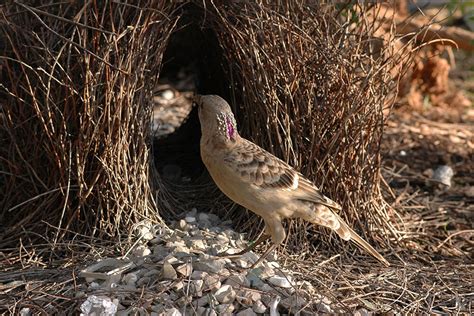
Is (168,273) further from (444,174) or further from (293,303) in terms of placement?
(444,174)

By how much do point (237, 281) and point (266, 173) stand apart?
557 millimetres

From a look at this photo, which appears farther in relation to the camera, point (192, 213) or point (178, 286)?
point (192, 213)

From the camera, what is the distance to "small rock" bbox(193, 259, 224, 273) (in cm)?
397

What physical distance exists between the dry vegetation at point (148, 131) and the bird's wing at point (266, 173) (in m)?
0.40

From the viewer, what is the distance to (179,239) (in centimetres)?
443

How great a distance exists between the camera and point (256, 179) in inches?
159

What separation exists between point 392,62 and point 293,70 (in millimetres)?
601

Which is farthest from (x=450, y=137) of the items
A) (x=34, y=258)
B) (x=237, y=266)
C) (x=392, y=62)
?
(x=34, y=258)

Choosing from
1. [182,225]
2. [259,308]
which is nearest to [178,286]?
[259,308]

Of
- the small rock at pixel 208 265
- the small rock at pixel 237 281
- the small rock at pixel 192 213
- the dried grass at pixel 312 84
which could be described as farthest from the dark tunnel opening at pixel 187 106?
the small rock at pixel 237 281

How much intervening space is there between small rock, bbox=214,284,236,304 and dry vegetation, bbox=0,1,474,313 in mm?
499

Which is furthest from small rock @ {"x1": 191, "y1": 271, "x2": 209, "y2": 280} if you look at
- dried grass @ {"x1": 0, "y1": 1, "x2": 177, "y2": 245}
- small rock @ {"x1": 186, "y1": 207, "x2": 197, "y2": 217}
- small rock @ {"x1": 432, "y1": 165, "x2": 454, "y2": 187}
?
small rock @ {"x1": 432, "y1": 165, "x2": 454, "y2": 187}

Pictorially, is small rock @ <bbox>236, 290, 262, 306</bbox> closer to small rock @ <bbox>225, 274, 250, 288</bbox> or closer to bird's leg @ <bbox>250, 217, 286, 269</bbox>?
small rock @ <bbox>225, 274, 250, 288</bbox>

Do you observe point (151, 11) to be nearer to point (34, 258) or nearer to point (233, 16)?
point (233, 16)
